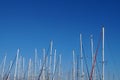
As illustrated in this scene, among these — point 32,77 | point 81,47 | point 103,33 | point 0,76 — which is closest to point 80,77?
point 81,47

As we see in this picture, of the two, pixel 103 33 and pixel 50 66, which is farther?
pixel 50 66

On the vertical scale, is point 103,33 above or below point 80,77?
above

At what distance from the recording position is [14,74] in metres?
48.0

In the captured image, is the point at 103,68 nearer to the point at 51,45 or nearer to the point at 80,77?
the point at 80,77

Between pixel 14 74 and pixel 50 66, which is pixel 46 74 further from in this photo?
pixel 14 74

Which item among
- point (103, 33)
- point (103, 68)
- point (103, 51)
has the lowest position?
point (103, 68)

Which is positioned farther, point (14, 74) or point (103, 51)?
point (14, 74)

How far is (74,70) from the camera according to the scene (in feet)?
157

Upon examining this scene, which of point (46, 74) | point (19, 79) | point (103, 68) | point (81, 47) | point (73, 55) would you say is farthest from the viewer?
point (19, 79)

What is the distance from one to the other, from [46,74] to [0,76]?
14306mm

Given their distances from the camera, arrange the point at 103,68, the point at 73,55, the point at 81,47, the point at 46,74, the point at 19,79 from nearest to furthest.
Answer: the point at 103,68 → the point at 81,47 → the point at 46,74 → the point at 73,55 → the point at 19,79

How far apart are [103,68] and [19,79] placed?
2654 cm

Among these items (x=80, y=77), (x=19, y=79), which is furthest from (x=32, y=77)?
(x=80, y=77)

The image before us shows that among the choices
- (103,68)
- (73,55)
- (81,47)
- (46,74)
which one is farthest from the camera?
(73,55)
